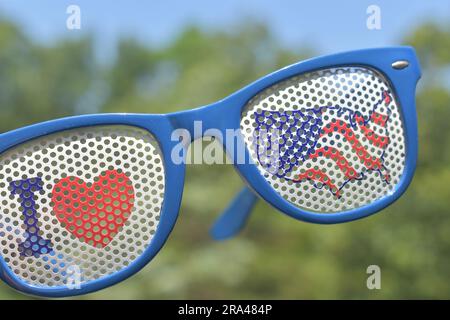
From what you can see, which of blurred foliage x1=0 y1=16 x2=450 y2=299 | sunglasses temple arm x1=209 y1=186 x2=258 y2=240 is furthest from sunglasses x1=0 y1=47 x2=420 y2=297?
blurred foliage x1=0 y1=16 x2=450 y2=299

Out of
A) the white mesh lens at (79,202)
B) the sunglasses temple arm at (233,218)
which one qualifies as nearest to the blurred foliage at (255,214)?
the sunglasses temple arm at (233,218)

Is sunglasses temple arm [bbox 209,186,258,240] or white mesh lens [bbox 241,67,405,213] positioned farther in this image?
sunglasses temple arm [bbox 209,186,258,240]

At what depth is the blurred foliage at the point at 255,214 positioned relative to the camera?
1190mm

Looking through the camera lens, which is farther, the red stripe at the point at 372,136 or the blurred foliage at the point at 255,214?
the blurred foliage at the point at 255,214

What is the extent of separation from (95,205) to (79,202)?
0.02m

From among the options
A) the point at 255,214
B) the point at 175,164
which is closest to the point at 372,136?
the point at 175,164

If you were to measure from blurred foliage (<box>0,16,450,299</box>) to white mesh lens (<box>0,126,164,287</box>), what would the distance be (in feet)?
2.87

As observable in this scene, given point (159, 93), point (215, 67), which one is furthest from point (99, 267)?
point (159, 93)

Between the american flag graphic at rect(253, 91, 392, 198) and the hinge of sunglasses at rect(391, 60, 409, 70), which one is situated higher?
the hinge of sunglasses at rect(391, 60, 409, 70)

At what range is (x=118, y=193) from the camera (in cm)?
51

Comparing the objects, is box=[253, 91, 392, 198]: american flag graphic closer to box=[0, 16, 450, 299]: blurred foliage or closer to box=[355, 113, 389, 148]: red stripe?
box=[355, 113, 389, 148]: red stripe

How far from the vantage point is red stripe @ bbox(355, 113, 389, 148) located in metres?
0.56

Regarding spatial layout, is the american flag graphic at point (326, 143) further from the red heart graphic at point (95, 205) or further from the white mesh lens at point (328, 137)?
the red heart graphic at point (95, 205)
